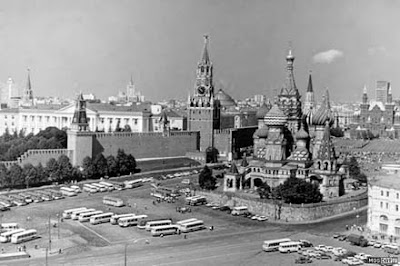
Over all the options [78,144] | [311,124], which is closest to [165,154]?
[78,144]

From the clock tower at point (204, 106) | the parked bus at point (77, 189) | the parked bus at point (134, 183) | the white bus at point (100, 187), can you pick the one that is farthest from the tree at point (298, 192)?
the clock tower at point (204, 106)

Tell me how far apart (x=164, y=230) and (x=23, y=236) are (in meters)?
6.34

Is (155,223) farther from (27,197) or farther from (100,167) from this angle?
(100,167)

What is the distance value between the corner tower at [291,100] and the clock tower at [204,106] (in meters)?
12.7

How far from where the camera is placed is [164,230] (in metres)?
29.7

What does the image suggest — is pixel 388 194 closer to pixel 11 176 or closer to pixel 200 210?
pixel 200 210

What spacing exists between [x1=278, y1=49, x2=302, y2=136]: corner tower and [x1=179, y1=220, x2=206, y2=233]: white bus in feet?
56.1

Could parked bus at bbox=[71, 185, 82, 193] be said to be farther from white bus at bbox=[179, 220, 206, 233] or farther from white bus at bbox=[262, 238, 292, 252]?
white bus at bbox=[262, 238, 292, 252]

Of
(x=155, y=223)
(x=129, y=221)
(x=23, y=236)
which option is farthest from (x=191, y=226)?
(x=23, y=236)

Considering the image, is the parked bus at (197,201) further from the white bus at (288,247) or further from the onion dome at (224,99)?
the onion dome at (224,99)

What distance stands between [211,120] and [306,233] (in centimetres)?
2990

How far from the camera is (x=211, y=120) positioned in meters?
59.8

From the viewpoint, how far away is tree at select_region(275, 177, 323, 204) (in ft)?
115

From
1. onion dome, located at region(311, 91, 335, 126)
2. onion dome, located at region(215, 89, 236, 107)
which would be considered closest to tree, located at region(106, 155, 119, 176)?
onion dome, located at region(311, 91, 335, 126)
